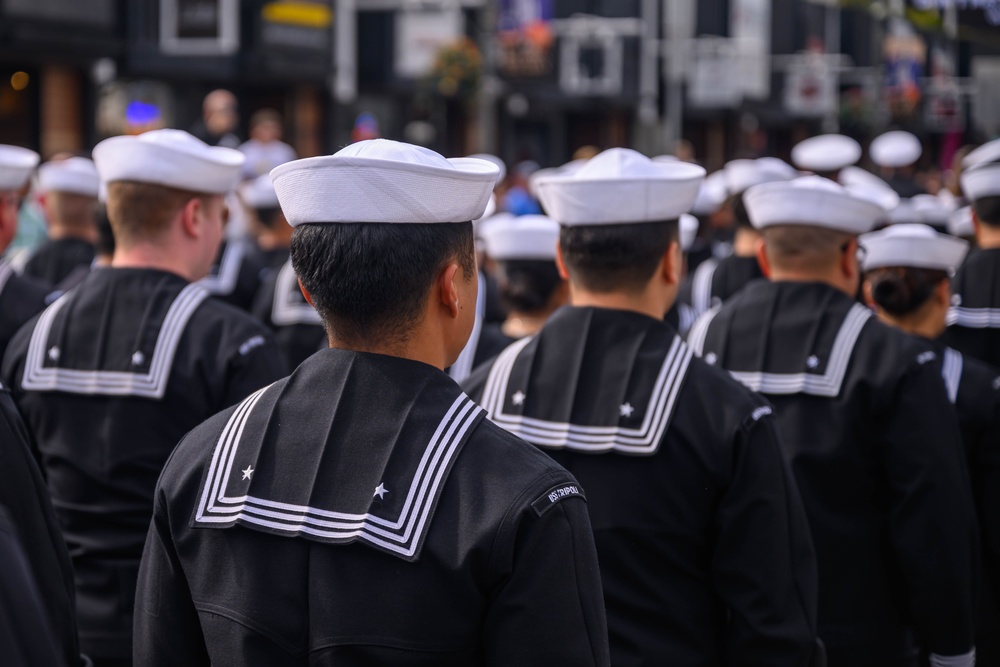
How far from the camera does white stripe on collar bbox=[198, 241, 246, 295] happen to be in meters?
6.68

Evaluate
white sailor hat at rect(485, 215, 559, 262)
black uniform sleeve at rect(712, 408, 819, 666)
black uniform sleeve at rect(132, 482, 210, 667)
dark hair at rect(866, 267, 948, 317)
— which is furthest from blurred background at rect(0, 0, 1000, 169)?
black uniform sleeve at rect(132, 482, 210, 667)

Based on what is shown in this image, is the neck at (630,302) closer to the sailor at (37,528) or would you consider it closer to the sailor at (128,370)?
the sailor at (128,370)

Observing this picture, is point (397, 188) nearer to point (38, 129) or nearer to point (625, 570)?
point (625, 570)

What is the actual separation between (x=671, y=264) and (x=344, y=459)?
1372 millimetres

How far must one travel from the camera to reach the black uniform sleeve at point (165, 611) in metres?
2.00

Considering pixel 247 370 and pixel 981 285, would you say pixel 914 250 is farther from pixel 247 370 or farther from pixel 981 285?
pixel 247 370

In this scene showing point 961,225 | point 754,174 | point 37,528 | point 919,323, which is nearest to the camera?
point 37,528

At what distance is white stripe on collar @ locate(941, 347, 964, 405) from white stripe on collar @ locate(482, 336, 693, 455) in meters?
1.44

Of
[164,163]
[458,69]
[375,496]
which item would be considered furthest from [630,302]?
[458,69]

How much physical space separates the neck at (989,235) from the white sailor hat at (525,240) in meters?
1.88

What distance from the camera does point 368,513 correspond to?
72.4 inches

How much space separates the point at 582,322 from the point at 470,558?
4.15ft

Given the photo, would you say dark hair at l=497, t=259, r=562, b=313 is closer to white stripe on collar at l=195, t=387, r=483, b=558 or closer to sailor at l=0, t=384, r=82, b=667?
sailor at l=0, t=384, r=82, b=667

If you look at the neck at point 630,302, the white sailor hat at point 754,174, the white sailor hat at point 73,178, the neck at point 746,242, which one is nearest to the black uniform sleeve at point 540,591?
the neck at point 630,302
